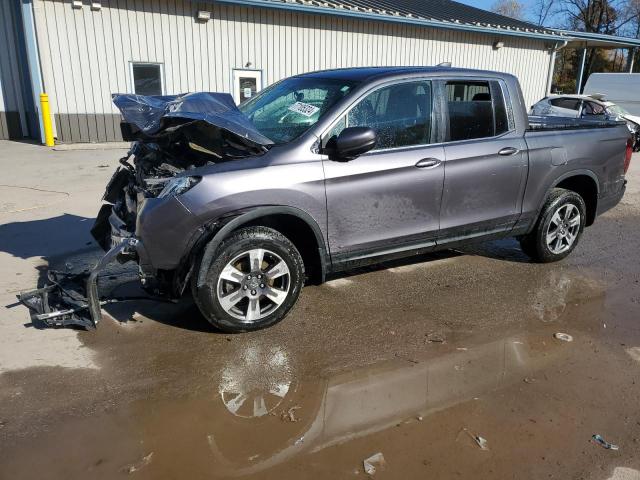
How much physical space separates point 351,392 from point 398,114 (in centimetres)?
232

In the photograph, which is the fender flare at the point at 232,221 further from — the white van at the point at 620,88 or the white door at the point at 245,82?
the white van at the point at 620,88

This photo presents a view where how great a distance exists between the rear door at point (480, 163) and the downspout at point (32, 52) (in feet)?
38.1

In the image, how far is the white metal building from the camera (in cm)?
1301

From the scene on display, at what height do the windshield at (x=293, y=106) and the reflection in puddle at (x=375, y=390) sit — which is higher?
the windshield at (x=293, y=106)

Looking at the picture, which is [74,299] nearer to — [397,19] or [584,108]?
[397,19]

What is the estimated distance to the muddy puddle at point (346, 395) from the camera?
2.69 meters

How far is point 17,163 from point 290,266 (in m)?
9.17

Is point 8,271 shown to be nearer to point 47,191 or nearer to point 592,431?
point 47,191

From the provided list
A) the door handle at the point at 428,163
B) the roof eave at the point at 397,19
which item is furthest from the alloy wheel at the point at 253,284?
the roof eave at the point at 397,19

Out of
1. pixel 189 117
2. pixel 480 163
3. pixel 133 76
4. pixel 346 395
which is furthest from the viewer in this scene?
pixel 133 76

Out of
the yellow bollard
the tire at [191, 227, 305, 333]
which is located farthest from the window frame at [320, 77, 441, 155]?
the yellow bollard

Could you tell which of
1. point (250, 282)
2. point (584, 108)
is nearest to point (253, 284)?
point (250, 282)

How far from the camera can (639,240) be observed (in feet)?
22.7

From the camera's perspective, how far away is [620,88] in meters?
19.4
